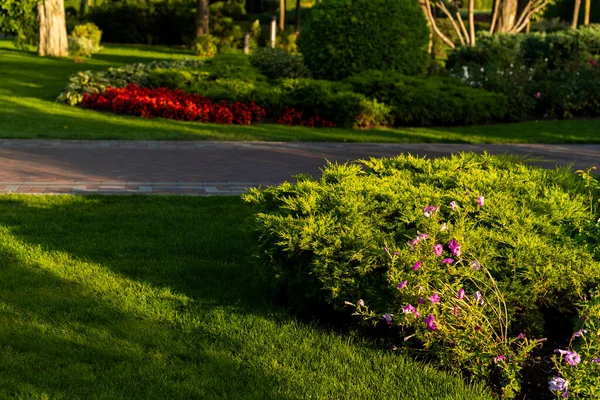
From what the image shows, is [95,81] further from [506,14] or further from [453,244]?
[506,14]

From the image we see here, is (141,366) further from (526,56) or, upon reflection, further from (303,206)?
(526,56)

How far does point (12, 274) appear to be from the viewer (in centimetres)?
531

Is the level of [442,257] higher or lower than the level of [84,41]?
lower

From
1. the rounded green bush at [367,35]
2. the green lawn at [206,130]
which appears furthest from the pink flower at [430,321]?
the rounded green bush at [367,35]

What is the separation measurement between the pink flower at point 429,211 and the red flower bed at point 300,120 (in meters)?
8.43

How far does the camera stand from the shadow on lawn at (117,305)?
3887 millimetres

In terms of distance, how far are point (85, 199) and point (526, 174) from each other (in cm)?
405

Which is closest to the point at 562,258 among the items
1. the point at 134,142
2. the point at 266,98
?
the point at 134,142

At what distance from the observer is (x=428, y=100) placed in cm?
1345

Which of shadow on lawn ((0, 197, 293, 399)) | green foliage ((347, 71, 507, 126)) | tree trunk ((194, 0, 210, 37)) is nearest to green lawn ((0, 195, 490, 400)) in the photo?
shadow on lawn ((0, 197, 293, 399))

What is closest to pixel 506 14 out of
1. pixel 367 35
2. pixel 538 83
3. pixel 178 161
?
pixel 538 83

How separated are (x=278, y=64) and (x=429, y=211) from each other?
12.4 metres

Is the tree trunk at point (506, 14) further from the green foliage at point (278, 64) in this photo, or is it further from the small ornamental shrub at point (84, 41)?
the small ornamental shrub at point (84, 41)

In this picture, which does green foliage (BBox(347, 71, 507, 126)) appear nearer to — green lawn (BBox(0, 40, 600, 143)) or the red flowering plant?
green lawn (BBox(0, 40, 600, 143))
